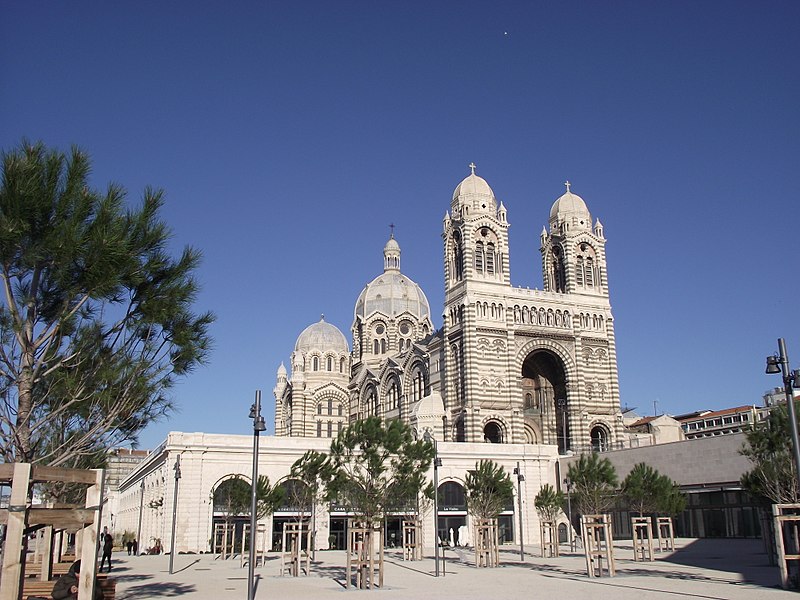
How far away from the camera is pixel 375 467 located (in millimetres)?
35719

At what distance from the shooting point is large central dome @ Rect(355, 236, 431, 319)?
9594cm

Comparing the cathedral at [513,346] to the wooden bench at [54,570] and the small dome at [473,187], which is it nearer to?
the small dome at [473,187]

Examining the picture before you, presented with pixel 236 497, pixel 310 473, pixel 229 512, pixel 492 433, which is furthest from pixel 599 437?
pixel 310 473

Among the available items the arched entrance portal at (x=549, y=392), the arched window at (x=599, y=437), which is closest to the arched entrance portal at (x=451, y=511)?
the arched entrance portal at (x=549, y=392)

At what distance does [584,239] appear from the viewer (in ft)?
247

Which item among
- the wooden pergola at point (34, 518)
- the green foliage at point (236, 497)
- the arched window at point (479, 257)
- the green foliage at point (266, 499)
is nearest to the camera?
the wooden pergola at point (34, 518)

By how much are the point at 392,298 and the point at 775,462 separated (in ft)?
229

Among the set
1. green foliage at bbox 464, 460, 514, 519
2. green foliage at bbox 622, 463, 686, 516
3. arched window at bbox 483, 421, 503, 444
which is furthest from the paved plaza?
arched window at bbox 483, 421, 503, 444

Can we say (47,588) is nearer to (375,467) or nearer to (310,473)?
(375,467)

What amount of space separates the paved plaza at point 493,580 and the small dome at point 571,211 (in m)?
40.3

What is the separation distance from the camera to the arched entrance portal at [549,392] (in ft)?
233

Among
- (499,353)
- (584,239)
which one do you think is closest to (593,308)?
(584,239)

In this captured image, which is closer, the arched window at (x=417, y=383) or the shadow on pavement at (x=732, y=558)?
the shadow on pavement at (x=732, y=558)

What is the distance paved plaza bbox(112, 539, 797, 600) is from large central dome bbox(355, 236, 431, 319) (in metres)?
56.1
